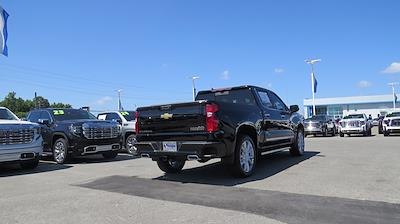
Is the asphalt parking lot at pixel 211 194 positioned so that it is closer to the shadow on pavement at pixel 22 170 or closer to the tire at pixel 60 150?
the shadow on pavement at pixel 22 170

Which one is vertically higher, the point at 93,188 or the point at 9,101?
the point at 9,101

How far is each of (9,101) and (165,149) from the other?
369 ft

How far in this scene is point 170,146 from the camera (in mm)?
8703

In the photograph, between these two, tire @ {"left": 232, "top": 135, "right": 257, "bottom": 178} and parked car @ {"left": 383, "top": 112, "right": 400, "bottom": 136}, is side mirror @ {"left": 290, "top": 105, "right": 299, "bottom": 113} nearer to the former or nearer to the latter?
tire @ {"left": 232, "top": 135, "right": 257, "bottom": 178}

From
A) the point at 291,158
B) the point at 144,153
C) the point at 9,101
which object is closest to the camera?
the point at 144,153

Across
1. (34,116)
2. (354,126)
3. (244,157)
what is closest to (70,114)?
(34,116)

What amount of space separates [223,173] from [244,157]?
1058 millimetres

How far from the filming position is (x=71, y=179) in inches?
385

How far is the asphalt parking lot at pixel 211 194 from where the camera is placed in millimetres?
5844

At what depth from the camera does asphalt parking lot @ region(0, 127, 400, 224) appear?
5.84 m

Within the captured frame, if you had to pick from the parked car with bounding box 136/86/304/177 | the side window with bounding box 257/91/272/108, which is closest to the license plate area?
the parked car with bounding box 136/86/304/177

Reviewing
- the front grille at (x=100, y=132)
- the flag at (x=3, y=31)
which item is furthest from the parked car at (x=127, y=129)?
the flag at (x=3, y=31)

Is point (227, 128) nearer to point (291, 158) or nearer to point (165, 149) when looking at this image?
point (165, 149)

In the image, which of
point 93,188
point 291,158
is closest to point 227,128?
point 93,188
